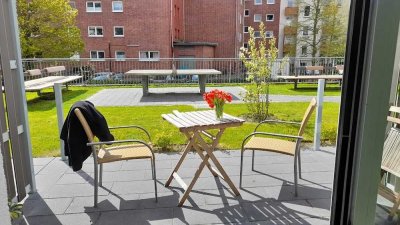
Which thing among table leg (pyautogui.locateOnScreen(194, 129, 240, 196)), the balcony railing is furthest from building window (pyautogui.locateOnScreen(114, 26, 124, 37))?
table leg (pyautogui.locateOnScreen(194, 129, 240, 196))

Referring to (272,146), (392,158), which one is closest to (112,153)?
(272,146)

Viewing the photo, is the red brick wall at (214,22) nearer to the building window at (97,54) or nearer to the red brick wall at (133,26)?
the red brick wall at (133,26)

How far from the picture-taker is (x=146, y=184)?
3199 mm

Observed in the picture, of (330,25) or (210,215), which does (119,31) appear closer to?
(210,215)

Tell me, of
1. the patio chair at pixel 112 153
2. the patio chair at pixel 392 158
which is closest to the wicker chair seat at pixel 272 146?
the patio chair at pixel 112 153

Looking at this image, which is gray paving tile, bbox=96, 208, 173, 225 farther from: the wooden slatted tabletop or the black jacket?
the wooden slatted tabletop

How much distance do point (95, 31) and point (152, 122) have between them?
2104 cm

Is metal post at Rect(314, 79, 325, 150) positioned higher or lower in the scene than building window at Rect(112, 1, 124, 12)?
lower

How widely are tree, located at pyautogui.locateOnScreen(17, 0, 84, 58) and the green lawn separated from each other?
9306 mm

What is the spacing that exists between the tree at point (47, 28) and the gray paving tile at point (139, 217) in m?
16.9

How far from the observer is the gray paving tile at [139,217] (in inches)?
98.1

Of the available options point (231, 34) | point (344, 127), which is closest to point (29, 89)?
point (344, 127)

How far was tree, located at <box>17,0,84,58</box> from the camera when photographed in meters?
16.9

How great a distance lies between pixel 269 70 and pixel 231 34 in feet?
72.7
